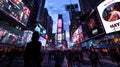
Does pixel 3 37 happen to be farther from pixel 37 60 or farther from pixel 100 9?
pixel 37 60

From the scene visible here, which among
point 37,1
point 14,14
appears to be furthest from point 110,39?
point 37,1

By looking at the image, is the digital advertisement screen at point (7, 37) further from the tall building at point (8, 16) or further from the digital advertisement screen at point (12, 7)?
the digital advertisement screen at point (12, 7)

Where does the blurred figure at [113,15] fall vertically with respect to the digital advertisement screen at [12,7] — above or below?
below

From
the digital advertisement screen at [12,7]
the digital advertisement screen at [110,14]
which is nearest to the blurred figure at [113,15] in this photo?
the digital advertisement screen at [110,14]

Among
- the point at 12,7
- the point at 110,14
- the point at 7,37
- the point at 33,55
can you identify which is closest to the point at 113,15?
the point at 110,14

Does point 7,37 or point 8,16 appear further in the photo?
point 7,37

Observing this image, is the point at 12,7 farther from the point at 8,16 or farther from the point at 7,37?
the point at 7,37

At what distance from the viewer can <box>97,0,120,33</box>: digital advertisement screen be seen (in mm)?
26964

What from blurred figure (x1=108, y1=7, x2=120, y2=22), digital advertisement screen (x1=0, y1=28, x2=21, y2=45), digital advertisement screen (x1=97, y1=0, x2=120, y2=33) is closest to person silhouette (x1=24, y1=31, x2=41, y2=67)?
digital advertisement screen (x1=97, y1=0, x2=120, y2=33)

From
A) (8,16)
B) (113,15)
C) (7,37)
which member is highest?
(8,16)

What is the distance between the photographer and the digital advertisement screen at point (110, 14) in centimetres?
2696

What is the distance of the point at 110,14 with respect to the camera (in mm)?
31094

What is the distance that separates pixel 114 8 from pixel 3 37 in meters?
29.5

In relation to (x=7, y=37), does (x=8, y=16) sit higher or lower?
higher
